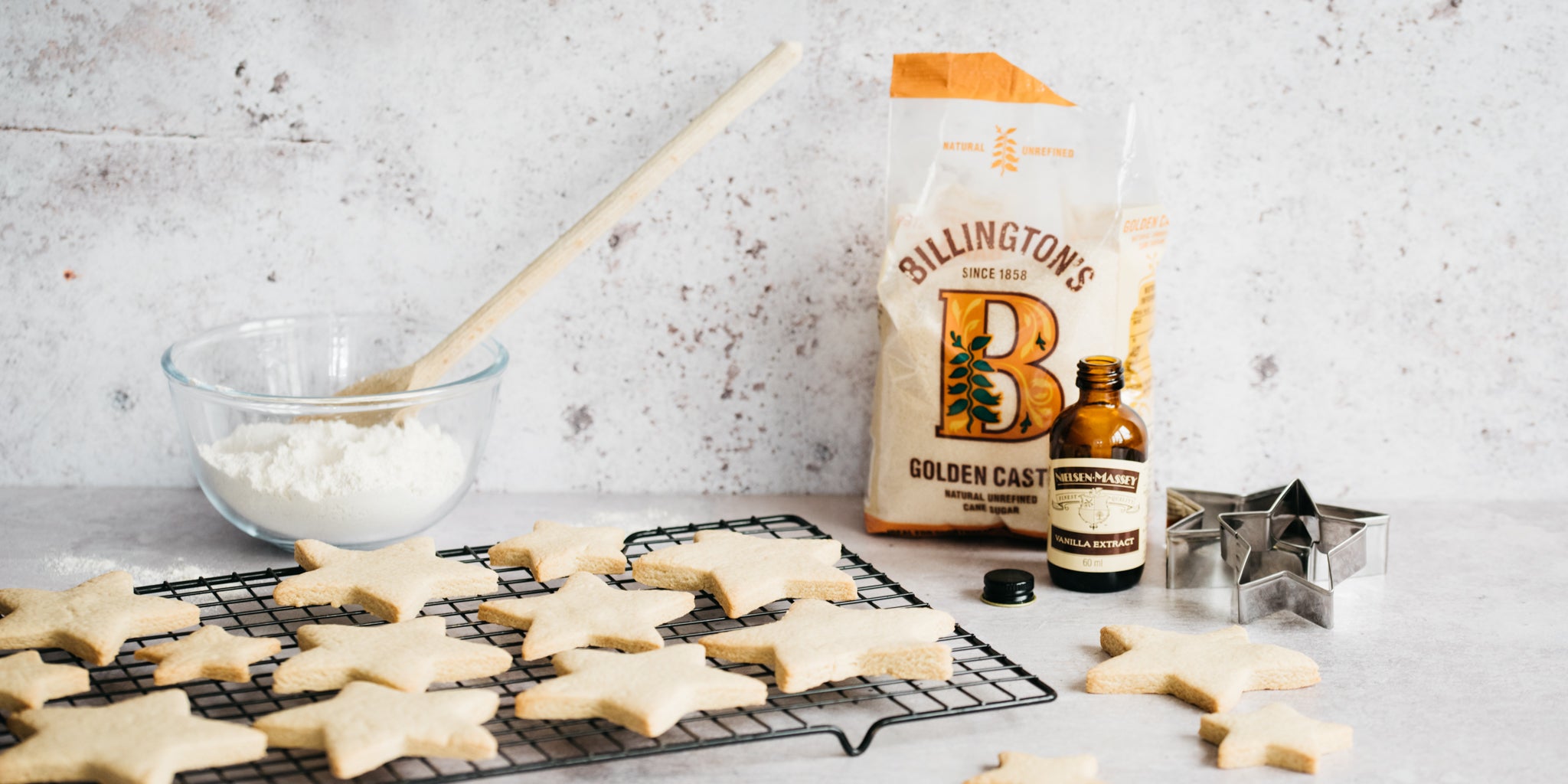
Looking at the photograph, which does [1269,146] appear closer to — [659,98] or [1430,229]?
[1430,229]

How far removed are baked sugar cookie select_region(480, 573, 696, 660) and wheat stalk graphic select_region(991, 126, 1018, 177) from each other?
1.89 feet

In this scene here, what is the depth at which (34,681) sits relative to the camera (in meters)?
0.89

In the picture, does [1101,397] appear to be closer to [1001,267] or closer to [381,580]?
[1001,267]

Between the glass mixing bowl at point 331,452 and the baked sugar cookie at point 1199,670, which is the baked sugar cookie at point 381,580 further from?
the baked sugar cookie at point 1199,670

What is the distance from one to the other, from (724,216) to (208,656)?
30.4 inches

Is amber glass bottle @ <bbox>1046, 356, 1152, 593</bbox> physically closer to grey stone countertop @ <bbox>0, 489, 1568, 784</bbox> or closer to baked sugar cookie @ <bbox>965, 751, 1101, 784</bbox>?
grey stone countertop @ <bbox>0, 489, 1568, 784</bbox>

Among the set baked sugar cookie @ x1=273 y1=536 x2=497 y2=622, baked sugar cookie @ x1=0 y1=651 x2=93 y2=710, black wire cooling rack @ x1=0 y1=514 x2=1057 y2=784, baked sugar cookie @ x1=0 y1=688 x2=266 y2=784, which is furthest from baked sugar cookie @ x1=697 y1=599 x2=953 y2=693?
baked sugar cookie @ x1=0 y1=651 x2=93 y2=710

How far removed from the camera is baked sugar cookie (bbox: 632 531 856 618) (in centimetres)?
109

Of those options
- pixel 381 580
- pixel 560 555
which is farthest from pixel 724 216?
pixel 381 580

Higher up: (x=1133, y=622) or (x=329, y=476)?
(x=329, y=476)

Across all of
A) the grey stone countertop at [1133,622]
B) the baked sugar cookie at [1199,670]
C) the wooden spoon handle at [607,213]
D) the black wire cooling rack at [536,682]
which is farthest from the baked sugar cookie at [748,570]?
the wooden spoon handle at [607,213]

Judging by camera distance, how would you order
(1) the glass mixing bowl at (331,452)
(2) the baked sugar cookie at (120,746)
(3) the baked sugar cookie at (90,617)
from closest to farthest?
(2) the baked sugar cookie at (120,746), (3) the baked sugar cookie at (90,617), (1) the glass mixing bowl at (331,452)

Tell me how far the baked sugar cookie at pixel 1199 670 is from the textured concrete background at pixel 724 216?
54 centimetres

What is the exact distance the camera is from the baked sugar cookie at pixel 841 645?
94 cm
